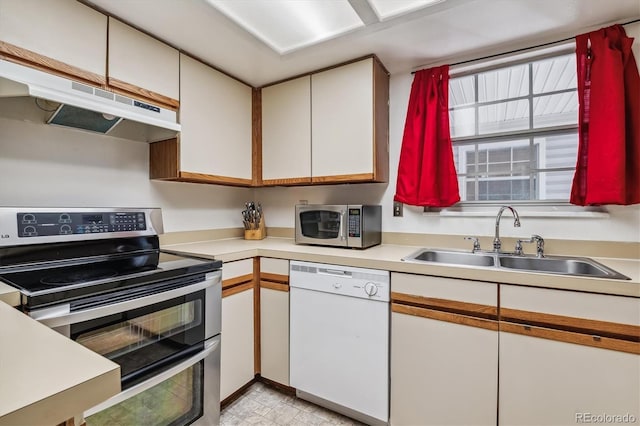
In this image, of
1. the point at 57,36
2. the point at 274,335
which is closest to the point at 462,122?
the point at 274,335

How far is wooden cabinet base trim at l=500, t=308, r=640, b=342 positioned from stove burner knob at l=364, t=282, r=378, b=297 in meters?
0.56

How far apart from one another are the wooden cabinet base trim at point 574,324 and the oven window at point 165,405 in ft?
4.87

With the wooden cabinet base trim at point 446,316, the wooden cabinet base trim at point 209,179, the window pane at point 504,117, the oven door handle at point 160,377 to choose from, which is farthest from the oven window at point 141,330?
the window pane at point 504,117

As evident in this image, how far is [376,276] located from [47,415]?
1.37 meters

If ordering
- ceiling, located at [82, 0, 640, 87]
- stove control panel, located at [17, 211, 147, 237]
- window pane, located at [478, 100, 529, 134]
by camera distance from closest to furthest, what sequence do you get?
stove control panel, located at [17, 211, 147, 237] → ceiling, located at [82, 0, 640, 87] → window pane, located at [478, 100, 529, 134]

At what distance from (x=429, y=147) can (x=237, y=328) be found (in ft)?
5.33

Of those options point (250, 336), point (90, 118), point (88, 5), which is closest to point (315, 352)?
point (250, 336)

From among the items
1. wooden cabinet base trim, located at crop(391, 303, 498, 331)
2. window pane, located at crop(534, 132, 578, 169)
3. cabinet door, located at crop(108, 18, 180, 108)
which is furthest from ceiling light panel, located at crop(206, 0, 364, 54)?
wooden cabinet base trim, located at crop(391, 303, 498, 331)

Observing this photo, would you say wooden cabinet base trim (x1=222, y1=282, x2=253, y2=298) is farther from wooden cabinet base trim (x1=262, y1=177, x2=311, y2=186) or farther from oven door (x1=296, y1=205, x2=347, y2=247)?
wooden cabinet base trim (x1=262, y1=177, x2=311, y2=186)

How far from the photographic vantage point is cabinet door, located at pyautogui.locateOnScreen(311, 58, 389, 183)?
1.98 meters

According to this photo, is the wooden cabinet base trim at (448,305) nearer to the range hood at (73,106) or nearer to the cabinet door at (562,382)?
→ the cabinet door at (562,382)

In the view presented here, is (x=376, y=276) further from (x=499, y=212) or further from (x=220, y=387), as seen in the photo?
(x=220, y=387)

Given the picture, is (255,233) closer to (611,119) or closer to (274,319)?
(274,319)

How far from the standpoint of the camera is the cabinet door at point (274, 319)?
1930 millimetres
